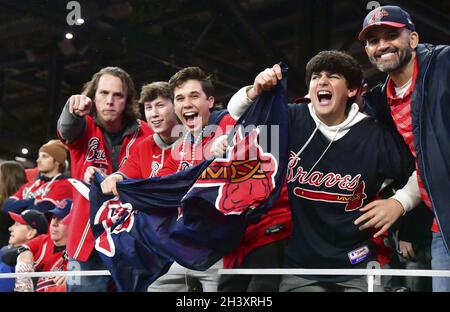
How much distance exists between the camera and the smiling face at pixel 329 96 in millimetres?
2537

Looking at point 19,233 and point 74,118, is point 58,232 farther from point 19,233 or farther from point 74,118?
point 74,118

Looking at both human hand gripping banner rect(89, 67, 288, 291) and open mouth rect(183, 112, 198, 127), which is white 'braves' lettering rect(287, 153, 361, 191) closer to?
human hand gripping banner rect(89, 67, 288, 291)

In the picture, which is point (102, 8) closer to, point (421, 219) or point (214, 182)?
point (214, 182)

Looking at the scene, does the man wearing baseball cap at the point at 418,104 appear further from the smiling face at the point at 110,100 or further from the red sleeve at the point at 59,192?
the red sleeve at the point at 59,192

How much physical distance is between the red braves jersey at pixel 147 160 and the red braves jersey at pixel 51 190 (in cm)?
60

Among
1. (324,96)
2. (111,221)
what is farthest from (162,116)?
(324,96)

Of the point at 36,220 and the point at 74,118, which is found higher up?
the point at 74,118

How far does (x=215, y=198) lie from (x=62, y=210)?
102 cm

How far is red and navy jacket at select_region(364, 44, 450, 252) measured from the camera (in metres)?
2.33

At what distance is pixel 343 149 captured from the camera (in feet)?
8.27

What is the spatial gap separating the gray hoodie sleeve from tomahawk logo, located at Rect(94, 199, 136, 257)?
0.34 metres

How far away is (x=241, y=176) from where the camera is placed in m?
2.57

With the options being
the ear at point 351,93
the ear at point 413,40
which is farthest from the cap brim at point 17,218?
the ear at point 413,40
